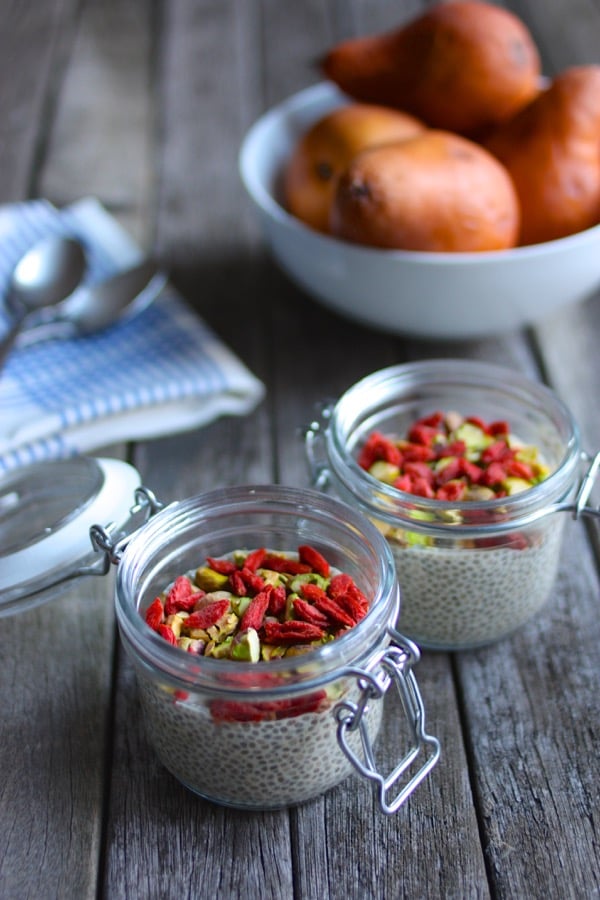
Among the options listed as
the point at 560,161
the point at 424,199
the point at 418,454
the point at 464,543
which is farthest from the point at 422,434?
the point at 560,161

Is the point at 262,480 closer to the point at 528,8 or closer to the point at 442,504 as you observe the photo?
the point at 442,504

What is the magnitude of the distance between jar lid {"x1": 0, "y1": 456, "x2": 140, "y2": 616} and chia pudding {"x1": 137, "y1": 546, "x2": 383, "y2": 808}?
7 cm

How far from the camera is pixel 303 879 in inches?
23.2

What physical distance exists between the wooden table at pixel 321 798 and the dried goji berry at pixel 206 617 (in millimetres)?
107

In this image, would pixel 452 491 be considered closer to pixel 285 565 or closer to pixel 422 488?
pixel 422 488

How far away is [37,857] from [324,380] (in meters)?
0.54

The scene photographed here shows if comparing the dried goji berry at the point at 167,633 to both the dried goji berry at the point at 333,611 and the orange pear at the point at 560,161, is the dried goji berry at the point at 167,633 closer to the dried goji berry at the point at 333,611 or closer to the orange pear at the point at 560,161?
the dried goji berry at the point at 333,611

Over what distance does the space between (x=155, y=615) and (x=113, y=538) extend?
0.07m

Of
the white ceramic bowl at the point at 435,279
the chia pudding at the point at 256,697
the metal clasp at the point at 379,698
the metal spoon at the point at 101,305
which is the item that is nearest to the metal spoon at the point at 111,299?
the metal spoon at the point at 101,305

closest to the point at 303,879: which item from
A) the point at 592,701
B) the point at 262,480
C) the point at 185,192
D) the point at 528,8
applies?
the point at 592,701

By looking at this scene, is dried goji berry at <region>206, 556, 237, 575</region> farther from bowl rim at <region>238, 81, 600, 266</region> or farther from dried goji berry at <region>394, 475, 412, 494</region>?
bowl rim at <region>238, 81, 600, 266</region>

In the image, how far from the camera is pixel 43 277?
1066 mm

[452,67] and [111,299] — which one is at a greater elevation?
[452,67]

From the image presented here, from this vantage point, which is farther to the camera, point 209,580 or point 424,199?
point 424,199
